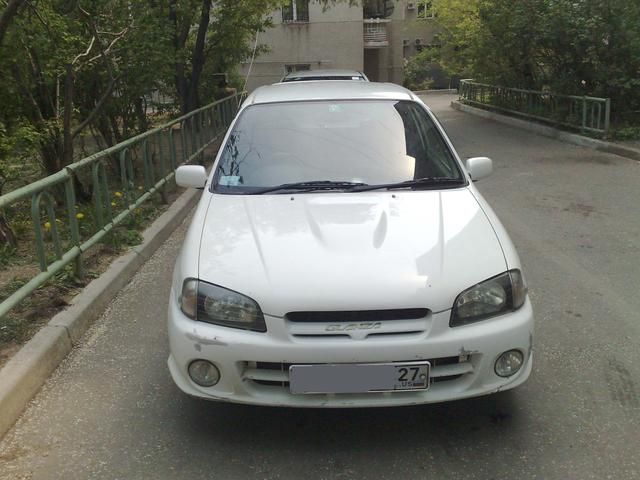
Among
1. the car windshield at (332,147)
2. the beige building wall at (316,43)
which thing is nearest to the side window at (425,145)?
the car windshield at (332,147)

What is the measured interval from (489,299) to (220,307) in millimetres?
1247

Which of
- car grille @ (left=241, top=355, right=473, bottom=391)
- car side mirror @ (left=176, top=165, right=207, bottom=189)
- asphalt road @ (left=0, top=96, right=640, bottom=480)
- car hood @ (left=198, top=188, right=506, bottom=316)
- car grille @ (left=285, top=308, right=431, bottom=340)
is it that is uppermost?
car side mirror @ (left=176, top=165, right=207, bottom=189)

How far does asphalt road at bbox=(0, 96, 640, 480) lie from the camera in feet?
9.64

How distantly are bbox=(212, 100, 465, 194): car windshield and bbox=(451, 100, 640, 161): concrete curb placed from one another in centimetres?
765

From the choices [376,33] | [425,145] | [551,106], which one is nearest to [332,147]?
[425,145]

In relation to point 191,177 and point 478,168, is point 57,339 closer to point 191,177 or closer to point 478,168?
point 191,177

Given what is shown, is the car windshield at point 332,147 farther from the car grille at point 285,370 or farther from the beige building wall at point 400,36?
the beige building wall at point 400,36

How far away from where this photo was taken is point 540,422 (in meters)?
3.25

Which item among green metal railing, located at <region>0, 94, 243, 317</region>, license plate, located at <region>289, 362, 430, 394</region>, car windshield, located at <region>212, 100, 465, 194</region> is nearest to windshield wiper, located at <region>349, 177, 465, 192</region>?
car windshield, located at <region>212, 100, 465, 194</region>

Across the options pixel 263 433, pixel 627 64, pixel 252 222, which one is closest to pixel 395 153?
pixel 252 222

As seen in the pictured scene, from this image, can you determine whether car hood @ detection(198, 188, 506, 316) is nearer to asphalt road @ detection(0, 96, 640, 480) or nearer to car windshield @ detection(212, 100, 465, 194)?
car windshield @ detection(212, 100, 465, 194)

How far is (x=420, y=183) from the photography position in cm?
394

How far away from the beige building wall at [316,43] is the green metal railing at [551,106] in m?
11.3

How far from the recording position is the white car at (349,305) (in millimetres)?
2826
